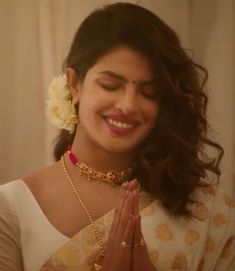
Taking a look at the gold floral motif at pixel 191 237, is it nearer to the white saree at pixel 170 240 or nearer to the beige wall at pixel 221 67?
the white saree at pixel 170 240

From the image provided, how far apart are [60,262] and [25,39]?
1010mm

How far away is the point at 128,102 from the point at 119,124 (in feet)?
0.19

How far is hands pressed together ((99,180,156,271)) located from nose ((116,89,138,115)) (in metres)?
0.18

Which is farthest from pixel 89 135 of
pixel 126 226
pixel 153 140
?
pixel 126 226

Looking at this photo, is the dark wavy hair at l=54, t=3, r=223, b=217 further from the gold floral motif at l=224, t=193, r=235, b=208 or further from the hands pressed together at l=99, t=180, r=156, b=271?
the hands pressed together at l=99, t=180, r=156, b=271

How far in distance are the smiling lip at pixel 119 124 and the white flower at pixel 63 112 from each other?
Result: 0.14 metres

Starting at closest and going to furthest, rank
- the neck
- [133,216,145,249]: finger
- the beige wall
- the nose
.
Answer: [133,216,145,249]: finger
the nose
the neck
the beige wall

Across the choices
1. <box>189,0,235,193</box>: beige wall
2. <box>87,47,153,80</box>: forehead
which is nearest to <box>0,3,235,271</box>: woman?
<box>87,47,153,80</box>: forehead

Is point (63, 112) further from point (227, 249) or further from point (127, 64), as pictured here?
point (227, 249)

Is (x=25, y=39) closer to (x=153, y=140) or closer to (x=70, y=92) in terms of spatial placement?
(x=70, y=92)

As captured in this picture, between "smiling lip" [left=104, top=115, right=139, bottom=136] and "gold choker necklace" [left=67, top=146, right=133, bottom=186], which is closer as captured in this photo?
"smiling lip" [left=104, top=115, right=139, bottom=136]

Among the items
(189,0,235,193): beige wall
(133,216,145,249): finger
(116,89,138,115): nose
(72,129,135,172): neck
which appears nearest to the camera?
(133,216,145,249): finger

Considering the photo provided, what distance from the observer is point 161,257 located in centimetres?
117

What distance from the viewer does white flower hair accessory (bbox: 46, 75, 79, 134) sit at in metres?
1.25
